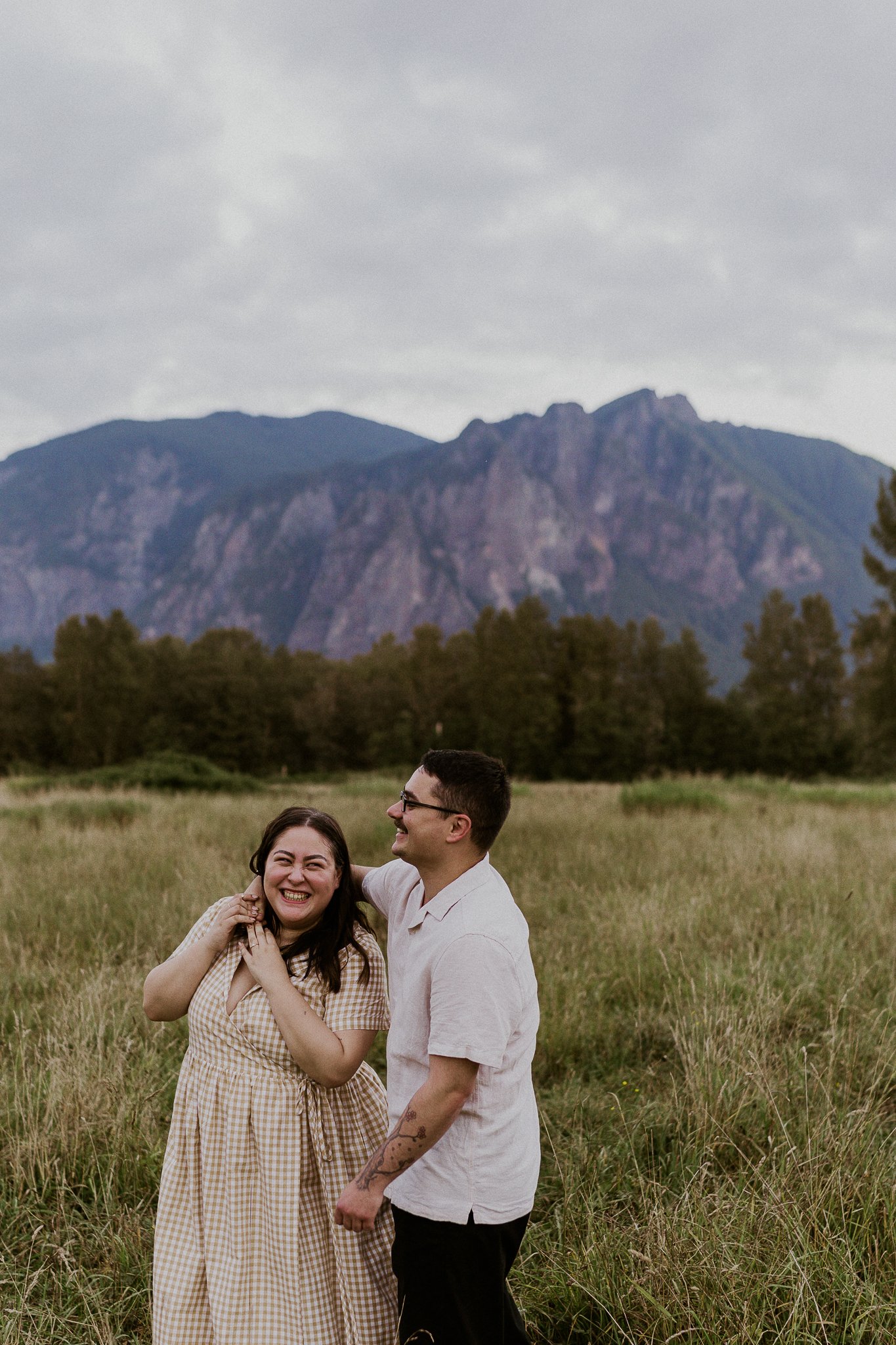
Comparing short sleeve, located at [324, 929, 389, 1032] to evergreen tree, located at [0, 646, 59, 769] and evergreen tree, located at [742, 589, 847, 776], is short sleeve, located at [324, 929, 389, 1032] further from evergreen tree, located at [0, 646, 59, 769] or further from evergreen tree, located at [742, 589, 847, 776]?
evergreen tree, located at [0, 646, 59, 769]

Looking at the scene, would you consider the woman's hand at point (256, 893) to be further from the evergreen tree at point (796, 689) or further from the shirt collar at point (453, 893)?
the evergreen tree at point (796, 689)

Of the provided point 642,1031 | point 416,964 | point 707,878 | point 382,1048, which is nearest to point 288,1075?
point 416,964

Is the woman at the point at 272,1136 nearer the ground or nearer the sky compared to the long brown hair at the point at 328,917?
nearer the ground

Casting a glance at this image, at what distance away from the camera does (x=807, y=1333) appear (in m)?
2.26

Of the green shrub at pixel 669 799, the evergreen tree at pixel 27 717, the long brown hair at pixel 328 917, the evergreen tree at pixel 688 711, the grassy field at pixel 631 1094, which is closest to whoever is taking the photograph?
the long brown hair at pixel 328 917

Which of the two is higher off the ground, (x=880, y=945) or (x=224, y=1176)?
(x=224, y=1176)

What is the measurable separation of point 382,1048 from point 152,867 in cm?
443

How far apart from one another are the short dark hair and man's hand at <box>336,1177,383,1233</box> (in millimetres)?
853

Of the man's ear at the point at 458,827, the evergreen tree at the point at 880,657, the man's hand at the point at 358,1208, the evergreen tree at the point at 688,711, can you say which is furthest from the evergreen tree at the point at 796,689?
the man's hand at the point at 358,1208

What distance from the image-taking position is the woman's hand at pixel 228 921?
2.38 metres

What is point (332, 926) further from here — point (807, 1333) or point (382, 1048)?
point (382, 1048)

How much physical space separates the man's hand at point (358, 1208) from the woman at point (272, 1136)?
283 millimetres

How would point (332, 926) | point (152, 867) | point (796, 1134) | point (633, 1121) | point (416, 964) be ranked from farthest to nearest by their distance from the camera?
point (152, 867), point (633, 1121), point (796, 1134), point (332, 926), point (416, 964)

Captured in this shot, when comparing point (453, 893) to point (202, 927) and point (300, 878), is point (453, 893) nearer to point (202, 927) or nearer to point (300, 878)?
point (300, 878)
